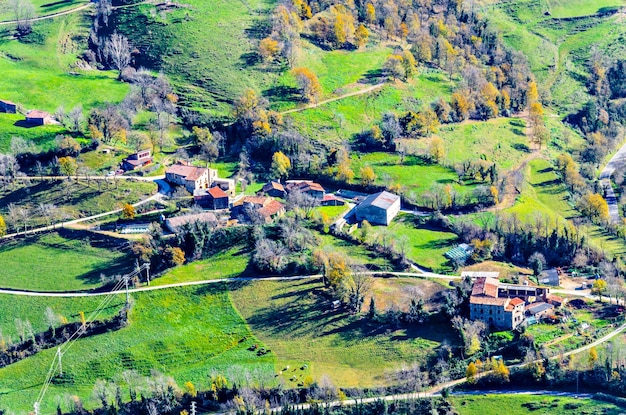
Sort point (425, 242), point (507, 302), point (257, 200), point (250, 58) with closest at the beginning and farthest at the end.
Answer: point (507, 302) < point (425, 242) < point (257, 200) < point (250, 58)

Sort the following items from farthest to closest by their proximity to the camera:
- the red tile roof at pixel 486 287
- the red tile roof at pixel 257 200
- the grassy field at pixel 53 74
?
the grassy field at pixel 53 74
the red tile roof at pixel 257 200
the red tile roof at pixel 486 287

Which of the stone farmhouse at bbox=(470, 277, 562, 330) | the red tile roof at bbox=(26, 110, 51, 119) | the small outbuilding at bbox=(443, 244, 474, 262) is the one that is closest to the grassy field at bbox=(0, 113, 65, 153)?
the red tile roof at bbox=(26, 110, 51, 119)

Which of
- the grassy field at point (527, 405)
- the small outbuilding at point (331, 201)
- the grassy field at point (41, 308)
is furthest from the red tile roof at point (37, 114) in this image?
the grassy field at point (527, 405)

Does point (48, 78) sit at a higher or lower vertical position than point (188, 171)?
higher

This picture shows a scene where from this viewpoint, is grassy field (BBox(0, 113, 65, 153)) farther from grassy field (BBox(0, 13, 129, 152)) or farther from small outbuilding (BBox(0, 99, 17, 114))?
small outbuilding (BBox(0, 99, 17, 114))

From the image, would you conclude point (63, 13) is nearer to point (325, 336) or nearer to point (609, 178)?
point (325, 336)

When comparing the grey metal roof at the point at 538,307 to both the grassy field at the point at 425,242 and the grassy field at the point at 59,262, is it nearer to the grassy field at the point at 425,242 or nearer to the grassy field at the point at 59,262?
the grassy field at the point at 425,242

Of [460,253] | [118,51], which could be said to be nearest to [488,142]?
[460,253]
